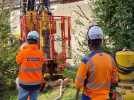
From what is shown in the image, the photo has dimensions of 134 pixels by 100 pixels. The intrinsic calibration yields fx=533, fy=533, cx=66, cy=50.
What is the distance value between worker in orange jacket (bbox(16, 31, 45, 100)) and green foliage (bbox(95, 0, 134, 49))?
2.78 metres

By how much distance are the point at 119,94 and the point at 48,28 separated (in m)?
7.48

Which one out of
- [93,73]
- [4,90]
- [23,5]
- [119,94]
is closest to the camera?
[93,73]

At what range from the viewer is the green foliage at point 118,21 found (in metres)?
12.2

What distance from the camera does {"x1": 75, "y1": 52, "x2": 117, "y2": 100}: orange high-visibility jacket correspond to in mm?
6836

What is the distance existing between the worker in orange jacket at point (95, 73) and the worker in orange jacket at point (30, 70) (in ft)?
10.5

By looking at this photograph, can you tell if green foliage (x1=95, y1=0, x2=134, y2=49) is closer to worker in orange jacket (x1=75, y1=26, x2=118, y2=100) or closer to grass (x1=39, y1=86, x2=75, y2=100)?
grass (x1=39, y1=86, x2=75, y2=100)

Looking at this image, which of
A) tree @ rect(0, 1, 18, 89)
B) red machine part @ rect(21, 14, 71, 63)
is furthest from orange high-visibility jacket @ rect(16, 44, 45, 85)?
red machine part @ rect(21, 14, 71, 63)

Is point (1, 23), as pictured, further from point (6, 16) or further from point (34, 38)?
point (34, 38)

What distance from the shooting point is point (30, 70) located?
10.1m

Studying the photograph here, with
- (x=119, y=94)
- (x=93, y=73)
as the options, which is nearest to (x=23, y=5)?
(x=119, y=94)

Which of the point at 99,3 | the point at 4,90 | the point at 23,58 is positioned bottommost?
the point at 4,90

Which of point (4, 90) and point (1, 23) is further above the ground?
point (1, 23)

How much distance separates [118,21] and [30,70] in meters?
3.18

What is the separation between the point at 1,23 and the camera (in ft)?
54.3
